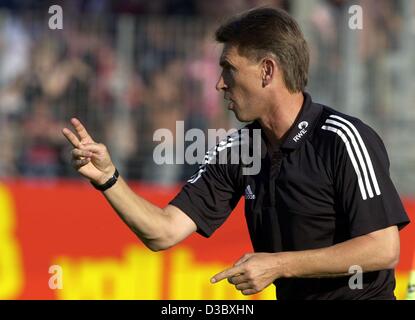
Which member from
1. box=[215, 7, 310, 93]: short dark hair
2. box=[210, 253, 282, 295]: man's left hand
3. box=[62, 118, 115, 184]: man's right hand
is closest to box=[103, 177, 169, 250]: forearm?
box=[62, 118, 115, 184]: man's right hand

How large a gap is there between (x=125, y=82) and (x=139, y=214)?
4908 mm

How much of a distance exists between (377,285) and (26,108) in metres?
5.72

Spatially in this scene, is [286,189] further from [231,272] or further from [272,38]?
[272,38]

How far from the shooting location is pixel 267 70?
5359mm

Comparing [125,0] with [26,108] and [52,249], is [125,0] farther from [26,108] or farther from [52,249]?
[52,249]

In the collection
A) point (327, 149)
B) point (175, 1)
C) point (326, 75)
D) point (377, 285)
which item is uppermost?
point (175, 1)

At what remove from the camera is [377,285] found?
5.12m

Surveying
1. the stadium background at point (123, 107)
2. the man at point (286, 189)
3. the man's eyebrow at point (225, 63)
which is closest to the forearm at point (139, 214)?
the man at point (286, 189)

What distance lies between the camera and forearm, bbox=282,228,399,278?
480 cm

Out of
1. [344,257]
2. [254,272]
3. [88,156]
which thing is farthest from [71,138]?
[344,257]

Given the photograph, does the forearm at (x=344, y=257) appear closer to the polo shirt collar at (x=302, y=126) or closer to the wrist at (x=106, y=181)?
the polo shirt collar at (x=302, y=126)

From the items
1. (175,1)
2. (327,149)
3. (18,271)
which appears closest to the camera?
(327,149)

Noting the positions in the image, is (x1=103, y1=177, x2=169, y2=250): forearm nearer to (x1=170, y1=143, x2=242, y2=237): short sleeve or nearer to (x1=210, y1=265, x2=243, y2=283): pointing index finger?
(x1=170, y1=143, x2=242, y2=237): short sleeve

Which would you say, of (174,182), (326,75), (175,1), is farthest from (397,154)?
(175,1)
